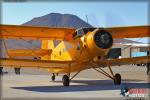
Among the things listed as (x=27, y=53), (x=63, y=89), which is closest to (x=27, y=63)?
(x=63, y=89)

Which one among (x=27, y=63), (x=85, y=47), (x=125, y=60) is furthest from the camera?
(x=125, y=60)

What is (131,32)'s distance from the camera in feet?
59.9

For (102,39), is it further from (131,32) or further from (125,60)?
(131,32)

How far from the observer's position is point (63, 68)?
16.5 meters

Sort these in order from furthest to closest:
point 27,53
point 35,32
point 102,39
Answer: point 27,53 < point 35,32 < point 102,39

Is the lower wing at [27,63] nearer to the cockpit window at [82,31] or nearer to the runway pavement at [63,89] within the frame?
the runway pavement at [63,89]

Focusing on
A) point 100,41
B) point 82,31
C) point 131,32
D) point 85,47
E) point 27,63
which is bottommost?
point 27,63

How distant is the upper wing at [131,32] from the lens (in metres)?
17.4

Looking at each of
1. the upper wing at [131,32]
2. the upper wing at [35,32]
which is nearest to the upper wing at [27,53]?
the upper wing at [35,32]

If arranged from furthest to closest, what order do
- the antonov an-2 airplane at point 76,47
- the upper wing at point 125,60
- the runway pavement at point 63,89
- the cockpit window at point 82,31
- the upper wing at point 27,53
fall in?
the upper wing at point 27,53
the upper wing at point 125,60
the cockpit window at point 82,31
the antonov an-2 airplane at point 76,47
the runway pavement at point 63,89

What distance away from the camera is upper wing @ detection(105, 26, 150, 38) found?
17.4 metres

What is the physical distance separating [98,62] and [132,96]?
5.23m

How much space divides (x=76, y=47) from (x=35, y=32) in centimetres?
283

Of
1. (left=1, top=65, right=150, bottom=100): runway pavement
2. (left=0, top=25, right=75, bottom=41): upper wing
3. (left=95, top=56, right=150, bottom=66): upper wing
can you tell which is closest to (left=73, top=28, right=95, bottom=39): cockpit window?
(left=0, top=25, right=75, bottom=41): upper wing
